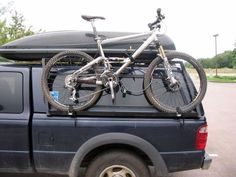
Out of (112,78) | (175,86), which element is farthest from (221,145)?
(112,78)

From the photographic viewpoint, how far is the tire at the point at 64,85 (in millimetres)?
4434

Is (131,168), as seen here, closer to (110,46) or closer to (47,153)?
(47,153)

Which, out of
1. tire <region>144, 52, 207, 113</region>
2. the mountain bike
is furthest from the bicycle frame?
tire <region>144, 52, 207, 113</region>

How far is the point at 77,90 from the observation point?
461 centimetres

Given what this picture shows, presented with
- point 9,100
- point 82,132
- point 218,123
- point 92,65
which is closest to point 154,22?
point 92,65

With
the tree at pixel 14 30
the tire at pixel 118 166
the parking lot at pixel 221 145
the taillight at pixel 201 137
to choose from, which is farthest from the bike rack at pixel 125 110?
the tree at pixel 14 30

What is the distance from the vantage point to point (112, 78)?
4.47 m

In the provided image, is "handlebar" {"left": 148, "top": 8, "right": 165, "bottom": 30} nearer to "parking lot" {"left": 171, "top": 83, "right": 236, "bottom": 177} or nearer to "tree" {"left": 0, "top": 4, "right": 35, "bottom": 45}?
A: "parking lot" {"left": 171, "top": 83, "right": 236, "bottom": 177}

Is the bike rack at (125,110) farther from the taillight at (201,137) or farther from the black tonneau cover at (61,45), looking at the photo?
the black tonneau cover at (61,45)

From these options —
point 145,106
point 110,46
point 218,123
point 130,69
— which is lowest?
point 218,123

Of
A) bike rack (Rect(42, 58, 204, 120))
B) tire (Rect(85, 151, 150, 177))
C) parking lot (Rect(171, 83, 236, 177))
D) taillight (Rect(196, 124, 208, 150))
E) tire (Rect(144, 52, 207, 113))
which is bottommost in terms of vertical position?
parking lot (Rect(171, 83, 236, 177))

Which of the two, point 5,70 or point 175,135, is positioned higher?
point 5,70

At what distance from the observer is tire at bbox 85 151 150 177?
438 centimetres

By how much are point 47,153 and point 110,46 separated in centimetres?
156
